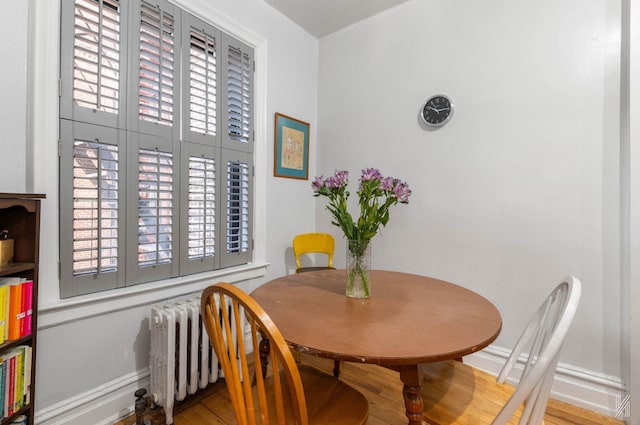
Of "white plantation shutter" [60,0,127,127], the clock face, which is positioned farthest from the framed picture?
"white plantation shutter" [60,0,127,127]

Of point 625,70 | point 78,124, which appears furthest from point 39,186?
point 625,70

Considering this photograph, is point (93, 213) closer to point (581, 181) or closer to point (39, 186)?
point (39, 186)

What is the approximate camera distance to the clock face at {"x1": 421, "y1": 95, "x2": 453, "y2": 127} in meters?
2.15

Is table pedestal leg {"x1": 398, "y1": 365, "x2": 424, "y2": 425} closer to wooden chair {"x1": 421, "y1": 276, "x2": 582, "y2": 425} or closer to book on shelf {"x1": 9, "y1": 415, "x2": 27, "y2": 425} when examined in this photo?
wooden chair {"x1": 421, "y1": 276, "x2": 582, "y2": 425}

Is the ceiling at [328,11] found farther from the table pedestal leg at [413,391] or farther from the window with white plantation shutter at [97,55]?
the table pedestal leg at [413,391]

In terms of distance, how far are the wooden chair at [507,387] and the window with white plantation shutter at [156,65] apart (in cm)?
188

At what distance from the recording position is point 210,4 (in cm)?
196

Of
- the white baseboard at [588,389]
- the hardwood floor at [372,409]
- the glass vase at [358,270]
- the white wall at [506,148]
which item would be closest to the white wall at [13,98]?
the hardwood floor at [372,409]

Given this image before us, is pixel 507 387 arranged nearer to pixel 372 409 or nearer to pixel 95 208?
pixel 372 409

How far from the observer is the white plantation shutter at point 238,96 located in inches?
81.9

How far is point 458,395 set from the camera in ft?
3.31

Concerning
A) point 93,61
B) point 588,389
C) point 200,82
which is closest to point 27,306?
point 93,61

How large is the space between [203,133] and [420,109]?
1.61 meters

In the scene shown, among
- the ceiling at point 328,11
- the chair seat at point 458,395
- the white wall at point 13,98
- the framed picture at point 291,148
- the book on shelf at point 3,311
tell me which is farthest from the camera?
the framed picture at point 291,148
